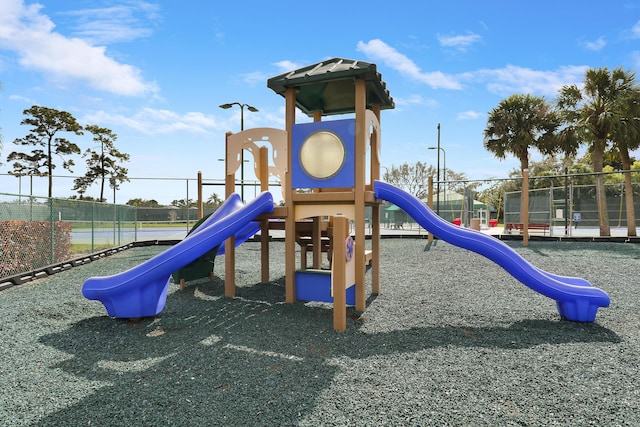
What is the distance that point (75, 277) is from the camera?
25.8 ft

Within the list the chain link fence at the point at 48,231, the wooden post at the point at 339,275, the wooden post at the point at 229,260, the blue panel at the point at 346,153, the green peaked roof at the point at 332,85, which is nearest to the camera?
the wooden post at the point at 339,275

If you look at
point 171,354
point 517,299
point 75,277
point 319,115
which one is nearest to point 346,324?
point 171,354

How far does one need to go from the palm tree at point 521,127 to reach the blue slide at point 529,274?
17701mm

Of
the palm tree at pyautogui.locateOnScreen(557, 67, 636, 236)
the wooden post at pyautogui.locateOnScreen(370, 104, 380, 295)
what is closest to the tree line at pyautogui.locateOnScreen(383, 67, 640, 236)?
the palm tree at pyautogui.locateOnScreen(557, 67, 636, 236)

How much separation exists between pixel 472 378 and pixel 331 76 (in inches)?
155

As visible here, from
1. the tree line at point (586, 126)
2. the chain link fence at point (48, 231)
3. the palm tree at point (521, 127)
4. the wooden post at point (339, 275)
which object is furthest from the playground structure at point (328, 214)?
the palm tree at point (521, 127)

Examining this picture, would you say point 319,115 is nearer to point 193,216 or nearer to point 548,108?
point 193,216

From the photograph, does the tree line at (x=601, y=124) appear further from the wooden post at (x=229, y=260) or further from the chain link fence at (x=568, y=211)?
the wooden post at (x=229, y=260)

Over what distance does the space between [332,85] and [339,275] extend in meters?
3.03

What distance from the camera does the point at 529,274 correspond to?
486cm

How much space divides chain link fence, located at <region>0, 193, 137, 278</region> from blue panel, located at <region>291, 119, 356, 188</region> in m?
5.61

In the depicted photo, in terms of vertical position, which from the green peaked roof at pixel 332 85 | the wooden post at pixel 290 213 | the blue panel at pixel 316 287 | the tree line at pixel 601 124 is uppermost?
the tree line at pixel 601 124

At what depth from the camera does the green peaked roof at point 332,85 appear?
16.9 feet

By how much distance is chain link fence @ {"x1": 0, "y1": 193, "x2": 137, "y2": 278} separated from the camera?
7.44 metres
